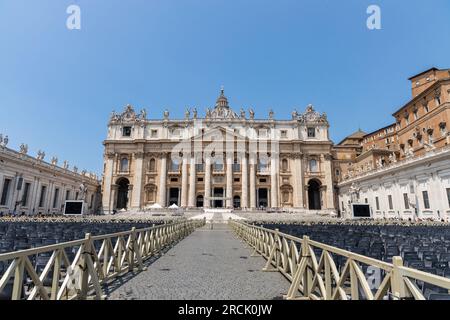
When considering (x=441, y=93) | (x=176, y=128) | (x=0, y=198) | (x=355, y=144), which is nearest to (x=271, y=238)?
(x=0, y=198)

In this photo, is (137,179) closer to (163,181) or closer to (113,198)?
(163,181)

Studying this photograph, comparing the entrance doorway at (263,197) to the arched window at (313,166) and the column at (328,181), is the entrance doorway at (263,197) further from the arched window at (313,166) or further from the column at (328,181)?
the column at (328,181)

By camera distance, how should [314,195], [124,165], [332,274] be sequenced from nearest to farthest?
[332,274]
[124,165]
[314,195]

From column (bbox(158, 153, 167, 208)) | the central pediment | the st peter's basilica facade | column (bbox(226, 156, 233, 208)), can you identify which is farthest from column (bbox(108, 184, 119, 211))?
column (bbox(226, 156, 233, 208))

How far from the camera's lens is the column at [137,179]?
53.6 metres

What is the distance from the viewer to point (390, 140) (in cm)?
5216

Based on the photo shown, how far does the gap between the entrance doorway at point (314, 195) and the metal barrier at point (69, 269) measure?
181 ft

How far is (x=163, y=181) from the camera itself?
5450 centimetres

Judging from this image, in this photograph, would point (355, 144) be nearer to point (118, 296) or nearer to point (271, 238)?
point (271, 238)

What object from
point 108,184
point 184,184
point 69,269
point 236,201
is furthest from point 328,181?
point 69,269

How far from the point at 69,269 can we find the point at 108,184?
182 ft

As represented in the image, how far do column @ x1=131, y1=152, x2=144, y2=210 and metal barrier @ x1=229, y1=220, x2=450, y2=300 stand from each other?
46.9m

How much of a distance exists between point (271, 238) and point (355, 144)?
6719 cm

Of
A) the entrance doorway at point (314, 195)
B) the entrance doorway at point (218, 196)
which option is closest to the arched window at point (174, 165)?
the entrance doorway at point (218, 196)
